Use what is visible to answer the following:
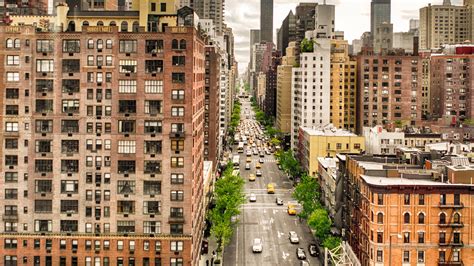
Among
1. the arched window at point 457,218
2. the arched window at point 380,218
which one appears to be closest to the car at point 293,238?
the arched window at point 380,218

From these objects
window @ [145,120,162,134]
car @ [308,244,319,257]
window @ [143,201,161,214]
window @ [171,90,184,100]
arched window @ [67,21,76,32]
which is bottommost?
car @ [308,244,319,257]

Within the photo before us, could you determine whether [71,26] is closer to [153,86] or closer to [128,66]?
[128,66]

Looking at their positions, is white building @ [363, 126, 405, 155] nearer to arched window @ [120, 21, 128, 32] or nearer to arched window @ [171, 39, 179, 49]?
arched window @ [171, 39, 179, 49]

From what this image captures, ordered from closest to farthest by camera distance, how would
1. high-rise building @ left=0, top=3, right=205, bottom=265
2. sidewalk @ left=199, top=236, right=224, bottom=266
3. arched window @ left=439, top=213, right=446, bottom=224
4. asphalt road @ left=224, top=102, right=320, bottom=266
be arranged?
arched window @ left=439, top=213, right=446, bottom=224
high-rise building @ left=0, top=3, right=205, bottom=265
sidewalk @ left=199, top=236, right=224, bottom=266
asphalt road @ left=224, top=102, right=320, bottom=266

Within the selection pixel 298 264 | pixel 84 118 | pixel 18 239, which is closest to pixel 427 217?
pixel 298 264

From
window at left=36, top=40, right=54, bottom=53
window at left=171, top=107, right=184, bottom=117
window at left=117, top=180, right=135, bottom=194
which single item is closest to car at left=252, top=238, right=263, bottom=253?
Result: window at left=117, top=180, right=135, bottom=194

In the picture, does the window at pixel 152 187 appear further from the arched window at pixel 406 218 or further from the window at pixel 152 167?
the arched window at pixel 406 218

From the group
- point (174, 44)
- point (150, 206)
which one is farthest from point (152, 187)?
point (174, 44)

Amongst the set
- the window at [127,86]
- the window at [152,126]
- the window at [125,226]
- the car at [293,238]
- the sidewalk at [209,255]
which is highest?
the window at [127,86]
